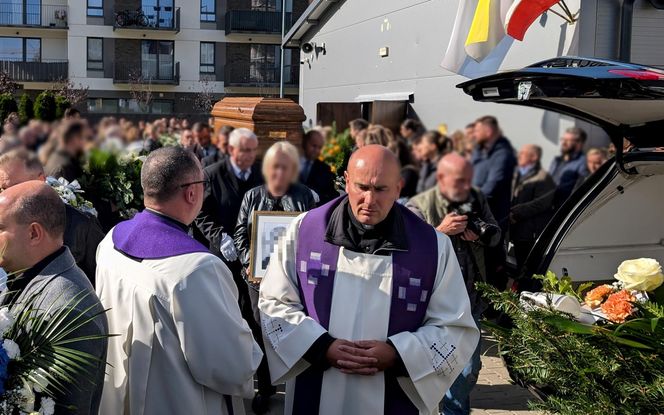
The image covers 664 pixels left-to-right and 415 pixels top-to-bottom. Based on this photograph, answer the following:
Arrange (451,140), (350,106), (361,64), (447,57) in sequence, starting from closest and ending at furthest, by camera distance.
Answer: (451,140)
(447,57)
(350,106)
(361,64)

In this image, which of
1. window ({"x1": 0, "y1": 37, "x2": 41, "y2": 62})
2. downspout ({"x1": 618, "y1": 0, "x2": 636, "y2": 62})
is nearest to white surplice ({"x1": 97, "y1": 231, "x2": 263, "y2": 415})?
window ({"x1": 0, "y1": 37, "x2": 41, "y2": 62})

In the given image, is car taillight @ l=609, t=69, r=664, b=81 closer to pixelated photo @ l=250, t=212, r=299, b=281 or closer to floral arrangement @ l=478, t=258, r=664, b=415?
floral arrangement @ l=478, t=258, r=664, b=415

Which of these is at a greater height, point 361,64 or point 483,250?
point 361,64

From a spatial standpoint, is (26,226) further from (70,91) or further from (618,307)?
(70,91)

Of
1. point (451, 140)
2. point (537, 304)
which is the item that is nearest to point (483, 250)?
point (537, 304)

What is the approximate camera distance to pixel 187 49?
236 inches

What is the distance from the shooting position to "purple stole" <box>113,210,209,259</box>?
2846 millimetres

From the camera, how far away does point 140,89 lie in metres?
5.96

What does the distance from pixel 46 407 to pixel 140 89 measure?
3986 mm

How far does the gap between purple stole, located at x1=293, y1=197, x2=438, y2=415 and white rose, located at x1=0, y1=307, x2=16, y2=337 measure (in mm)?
1300

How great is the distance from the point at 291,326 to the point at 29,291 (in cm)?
107

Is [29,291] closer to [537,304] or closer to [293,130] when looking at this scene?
[537,304]

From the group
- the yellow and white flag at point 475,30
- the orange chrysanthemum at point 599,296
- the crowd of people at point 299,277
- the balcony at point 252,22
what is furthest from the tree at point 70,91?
the orange chrysanthemum at point 599,296

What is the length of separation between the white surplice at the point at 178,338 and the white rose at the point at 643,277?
1.73 metres
